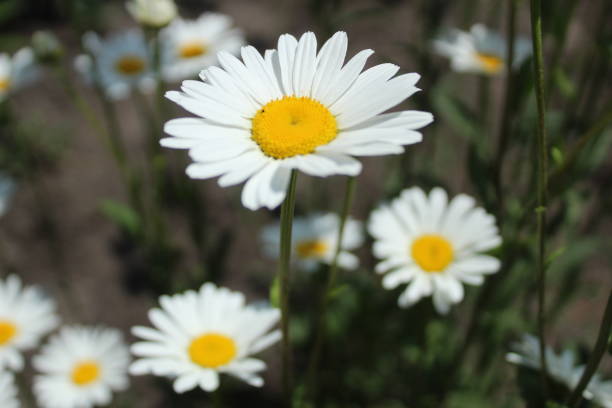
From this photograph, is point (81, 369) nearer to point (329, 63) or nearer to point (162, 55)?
point (162, 55)

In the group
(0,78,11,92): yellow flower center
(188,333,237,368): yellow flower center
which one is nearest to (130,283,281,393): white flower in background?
(188,333,237,368): yellow flower center

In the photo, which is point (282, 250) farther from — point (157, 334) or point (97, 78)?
point (97, 78)

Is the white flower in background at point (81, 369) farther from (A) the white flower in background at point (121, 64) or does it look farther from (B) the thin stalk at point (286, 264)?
(A) the white flower in background at point (121, 64)

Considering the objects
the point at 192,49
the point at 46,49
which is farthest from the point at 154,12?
the point at 192,49

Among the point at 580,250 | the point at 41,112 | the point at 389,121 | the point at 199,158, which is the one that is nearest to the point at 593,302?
the point at 580,250

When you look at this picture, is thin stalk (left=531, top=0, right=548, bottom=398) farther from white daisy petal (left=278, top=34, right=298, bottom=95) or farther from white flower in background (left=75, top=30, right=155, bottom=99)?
white flower in background (left=75, top=30, right=155, bottom=99)

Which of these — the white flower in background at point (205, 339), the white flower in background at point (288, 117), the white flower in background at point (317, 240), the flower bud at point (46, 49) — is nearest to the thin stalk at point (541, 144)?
the white flower in background at point (288, 117)

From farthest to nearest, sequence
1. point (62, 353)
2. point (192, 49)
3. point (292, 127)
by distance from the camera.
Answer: point (192, 49)
point (62, 353)
point (292, 127)
